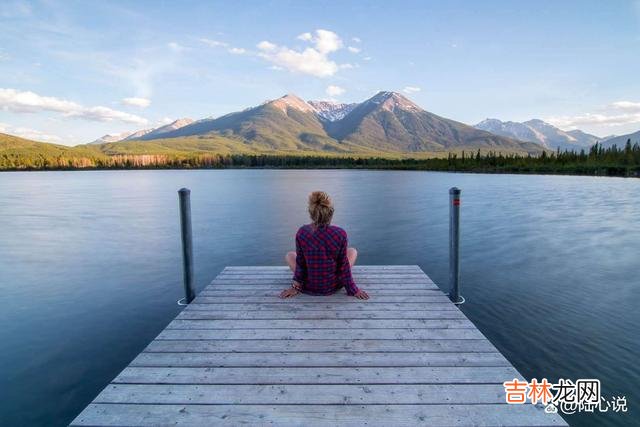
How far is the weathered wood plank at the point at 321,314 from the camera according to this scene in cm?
640

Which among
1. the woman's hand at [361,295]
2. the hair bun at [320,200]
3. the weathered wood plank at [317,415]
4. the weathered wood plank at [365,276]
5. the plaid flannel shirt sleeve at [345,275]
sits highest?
the hair bun at [320,200]

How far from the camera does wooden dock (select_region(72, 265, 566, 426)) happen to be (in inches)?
155

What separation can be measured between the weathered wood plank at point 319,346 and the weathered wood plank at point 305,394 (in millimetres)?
844

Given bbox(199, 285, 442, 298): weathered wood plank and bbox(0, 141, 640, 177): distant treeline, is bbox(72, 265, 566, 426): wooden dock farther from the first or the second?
bbox(0, 141, 640, 177): distant treeline

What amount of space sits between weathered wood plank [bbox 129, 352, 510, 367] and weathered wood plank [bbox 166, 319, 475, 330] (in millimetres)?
855

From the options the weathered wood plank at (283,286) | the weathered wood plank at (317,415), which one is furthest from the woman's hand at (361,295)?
the weathered wood plank at (317,415)

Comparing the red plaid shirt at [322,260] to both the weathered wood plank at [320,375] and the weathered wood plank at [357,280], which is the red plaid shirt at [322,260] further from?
the weathered wood plank at [320,375]

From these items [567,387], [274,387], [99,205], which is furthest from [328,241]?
[99,205]

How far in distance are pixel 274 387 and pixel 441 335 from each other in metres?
2.70

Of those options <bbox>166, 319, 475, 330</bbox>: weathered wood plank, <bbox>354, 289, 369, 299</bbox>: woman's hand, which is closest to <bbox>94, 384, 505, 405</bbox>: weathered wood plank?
<bbox>166, 319, 475, 330</bbox>: weathered wood plank

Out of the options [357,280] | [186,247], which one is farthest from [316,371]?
[186,247]

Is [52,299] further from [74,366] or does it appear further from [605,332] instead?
[605,332]

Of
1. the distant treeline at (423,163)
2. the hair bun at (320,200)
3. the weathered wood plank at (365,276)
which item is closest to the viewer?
the hair bun at (320,200)

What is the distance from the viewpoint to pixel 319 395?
423cm
